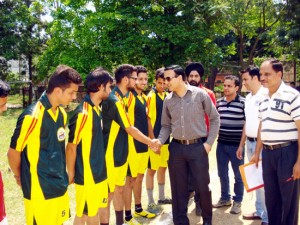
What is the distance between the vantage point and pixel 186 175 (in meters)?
4.63

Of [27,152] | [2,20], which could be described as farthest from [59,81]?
[2,20]

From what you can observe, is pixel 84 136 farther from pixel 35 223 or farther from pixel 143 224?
pixel 143 224

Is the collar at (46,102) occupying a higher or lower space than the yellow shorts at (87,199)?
higher

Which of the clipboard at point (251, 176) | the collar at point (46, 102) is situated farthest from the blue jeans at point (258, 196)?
the collar at point (46, 102)

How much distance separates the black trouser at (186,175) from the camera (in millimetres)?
4461

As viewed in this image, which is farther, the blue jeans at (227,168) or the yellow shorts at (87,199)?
the blue jeans at (227,168)

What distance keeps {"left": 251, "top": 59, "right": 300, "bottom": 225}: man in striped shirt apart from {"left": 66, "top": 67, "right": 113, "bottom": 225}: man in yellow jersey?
202 centimetres

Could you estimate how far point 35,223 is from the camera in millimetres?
3049

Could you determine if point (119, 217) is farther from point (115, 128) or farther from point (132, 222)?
point (115, 128)

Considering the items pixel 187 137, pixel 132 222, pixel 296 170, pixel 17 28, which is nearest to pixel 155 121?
pixel 187 137

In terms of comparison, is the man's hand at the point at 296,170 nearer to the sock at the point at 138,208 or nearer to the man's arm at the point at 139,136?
the man's arm at the point at 139,136

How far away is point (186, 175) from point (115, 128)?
1.18 metres

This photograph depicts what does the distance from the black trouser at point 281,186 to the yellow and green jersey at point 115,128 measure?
1782mm

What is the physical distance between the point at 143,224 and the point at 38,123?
2645mm
